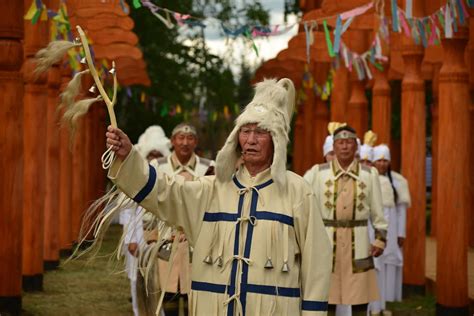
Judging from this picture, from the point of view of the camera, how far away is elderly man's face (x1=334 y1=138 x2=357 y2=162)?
9.70 metres

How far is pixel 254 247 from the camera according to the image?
18.6 ft

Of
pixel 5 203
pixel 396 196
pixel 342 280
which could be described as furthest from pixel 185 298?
pixel 396 196

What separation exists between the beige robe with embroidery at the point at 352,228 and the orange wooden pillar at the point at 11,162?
10.1ft

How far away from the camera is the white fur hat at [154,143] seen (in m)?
11.7

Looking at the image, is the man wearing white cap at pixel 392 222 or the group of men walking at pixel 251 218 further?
the man wearing white cap at pixel 392 222

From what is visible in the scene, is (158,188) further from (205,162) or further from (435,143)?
(435,143)

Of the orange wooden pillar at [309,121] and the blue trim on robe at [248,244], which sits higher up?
the orange wooden pillar at [309,121]

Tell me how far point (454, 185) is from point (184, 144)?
323cm

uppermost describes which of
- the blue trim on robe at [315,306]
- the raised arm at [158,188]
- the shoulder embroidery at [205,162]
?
the shoulder embroidery at [205,162]

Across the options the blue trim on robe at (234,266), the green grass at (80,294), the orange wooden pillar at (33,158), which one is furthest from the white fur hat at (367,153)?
the blue trim on robe at (234,266)

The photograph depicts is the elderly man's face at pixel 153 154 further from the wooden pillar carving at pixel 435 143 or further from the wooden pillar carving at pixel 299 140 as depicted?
the wooden pillar carving at pixel 299 140

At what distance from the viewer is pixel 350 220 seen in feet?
31.6

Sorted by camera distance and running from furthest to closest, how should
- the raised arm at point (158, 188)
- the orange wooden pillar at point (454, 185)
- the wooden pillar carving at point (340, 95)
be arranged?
the wooden pillar carving at point (340, 95) < the orange wooden pillar at point (454, 185) < the raised arm at point (158, 188)

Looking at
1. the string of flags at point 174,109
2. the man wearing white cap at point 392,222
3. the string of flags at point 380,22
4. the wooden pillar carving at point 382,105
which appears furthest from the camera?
the string of flags at point 174,109
